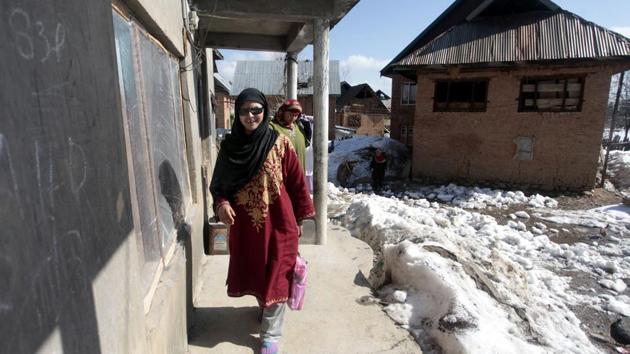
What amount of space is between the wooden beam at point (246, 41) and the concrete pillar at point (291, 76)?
0.69 feet

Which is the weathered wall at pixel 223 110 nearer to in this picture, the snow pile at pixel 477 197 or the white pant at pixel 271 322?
the snow pile at pixel 477 197

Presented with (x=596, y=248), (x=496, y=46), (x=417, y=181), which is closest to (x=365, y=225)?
(x=596, y=248)

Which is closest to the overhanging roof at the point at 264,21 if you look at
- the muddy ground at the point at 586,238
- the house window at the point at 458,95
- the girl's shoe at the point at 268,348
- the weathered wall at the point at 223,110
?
the girl's shoe at the point at 268,348

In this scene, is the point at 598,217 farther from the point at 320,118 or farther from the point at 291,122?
the point at 291,122

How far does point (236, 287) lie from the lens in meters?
2.54

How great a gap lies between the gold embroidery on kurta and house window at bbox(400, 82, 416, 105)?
16630mm

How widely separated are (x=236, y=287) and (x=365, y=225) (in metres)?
3.82

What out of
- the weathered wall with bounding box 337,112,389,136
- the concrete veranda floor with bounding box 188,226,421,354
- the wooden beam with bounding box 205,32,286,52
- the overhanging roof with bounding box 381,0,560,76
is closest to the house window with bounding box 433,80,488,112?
the overhanging roof with bounding box 381,0,560,76

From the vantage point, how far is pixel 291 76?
6852 millimetres

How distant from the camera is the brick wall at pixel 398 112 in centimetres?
1780

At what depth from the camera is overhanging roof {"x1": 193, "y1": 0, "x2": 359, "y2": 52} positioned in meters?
4.22

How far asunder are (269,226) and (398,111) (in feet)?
54.5

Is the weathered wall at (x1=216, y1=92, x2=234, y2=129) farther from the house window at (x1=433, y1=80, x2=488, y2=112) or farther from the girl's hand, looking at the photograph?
the girl's hand

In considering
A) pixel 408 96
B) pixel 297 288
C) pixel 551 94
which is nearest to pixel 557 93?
pixel 551 94
